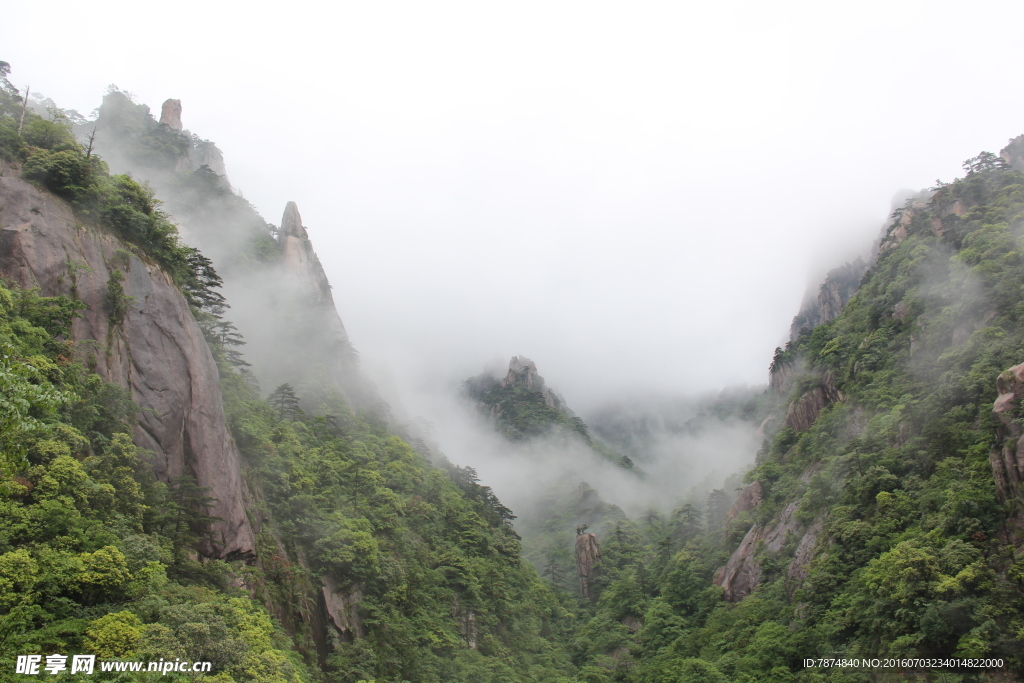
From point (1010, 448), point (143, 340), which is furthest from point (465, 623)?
point (1010, 448)

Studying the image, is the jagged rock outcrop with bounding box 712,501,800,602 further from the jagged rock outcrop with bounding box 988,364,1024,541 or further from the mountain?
the jagged rock outcrop with bounding box 988,364,1024,541

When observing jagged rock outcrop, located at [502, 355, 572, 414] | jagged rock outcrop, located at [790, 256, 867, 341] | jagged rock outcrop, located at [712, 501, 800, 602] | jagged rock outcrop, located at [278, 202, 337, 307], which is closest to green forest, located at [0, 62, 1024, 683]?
jagged rock outcrop, located at [712, 501, 800, 602]

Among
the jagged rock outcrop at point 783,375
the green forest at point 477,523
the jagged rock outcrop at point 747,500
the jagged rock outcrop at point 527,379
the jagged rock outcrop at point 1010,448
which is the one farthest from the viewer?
the jagged rock outcrop at point 527,379

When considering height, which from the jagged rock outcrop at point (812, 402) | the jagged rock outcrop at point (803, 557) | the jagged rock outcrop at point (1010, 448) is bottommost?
the jagged rock outcrop at point (803, 557)

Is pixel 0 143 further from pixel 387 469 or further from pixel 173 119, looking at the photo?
pixel 173 119

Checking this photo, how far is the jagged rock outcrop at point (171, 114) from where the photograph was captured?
88.6m

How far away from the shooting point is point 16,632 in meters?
14.5

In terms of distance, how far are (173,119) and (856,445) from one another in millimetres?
104935

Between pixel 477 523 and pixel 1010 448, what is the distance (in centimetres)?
4406

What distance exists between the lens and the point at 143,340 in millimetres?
26281

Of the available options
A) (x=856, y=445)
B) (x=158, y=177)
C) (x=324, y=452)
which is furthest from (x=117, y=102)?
(x=856, y=445)

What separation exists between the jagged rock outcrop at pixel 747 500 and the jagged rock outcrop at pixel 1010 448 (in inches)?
1153

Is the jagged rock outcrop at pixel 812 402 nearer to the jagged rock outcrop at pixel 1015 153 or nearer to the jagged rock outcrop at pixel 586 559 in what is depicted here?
the jagged rock outcrop at pixel 586 559

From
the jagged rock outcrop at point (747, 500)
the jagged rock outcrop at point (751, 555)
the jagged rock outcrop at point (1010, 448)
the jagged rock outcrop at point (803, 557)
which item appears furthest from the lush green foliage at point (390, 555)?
the jagged rock outcrop at point (1010, 448)
